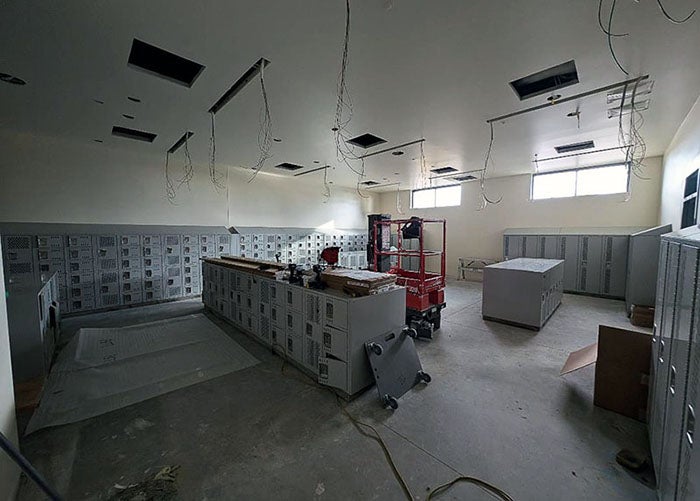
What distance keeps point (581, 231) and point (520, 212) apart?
1456 millimetres

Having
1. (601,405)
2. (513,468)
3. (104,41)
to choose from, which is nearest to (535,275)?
(601,405)

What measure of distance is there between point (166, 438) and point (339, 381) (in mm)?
1343

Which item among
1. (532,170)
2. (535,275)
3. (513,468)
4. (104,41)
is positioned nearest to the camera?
(513,468)

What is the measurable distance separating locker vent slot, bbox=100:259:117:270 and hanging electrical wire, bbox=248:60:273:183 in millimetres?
3428

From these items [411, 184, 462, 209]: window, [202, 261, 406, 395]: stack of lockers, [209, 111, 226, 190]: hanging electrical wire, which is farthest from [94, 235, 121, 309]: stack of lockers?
[411, 184, 462, 209]: window

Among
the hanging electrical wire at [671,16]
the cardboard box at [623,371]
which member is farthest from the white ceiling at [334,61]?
the cardboard box at [623,371]

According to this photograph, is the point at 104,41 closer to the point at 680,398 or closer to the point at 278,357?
the point at 278,357

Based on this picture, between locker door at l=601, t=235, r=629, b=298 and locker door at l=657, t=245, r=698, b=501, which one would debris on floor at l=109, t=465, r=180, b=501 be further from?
locker door at l=601, t=235, r=629, b=298

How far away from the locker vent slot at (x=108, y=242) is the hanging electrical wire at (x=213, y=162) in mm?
2397

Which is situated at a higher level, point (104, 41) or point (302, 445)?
point (104, 41)

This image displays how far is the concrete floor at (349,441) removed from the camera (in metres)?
1.62

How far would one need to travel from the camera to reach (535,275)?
13.2ft

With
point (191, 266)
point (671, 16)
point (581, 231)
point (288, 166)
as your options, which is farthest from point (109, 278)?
point (581, 231)

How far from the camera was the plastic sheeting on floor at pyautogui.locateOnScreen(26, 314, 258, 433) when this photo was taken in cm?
238
